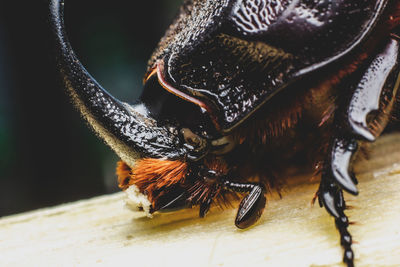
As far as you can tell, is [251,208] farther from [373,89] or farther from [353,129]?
[373,89]

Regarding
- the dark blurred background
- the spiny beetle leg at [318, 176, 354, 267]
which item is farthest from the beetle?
the dark blurred background

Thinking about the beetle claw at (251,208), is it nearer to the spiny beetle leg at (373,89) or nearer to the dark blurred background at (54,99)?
the spiny beetle leg at (373,89)

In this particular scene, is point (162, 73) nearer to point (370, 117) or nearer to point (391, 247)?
point (370, 117)

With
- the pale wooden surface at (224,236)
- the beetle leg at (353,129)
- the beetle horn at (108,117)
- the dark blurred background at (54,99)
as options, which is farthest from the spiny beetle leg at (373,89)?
the dark blurred background at (54,99)

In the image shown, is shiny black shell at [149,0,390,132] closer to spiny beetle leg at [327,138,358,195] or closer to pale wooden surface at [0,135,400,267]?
spiny beetle leg at [327,138,358,195]

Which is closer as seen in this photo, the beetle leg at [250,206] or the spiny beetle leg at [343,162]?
the spiny beetle leg at [343,162]

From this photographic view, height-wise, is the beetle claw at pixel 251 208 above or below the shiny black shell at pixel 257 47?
below

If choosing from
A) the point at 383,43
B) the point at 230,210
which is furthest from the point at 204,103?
the point at 383,43

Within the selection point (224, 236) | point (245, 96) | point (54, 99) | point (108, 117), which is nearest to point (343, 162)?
point (245, 96)
